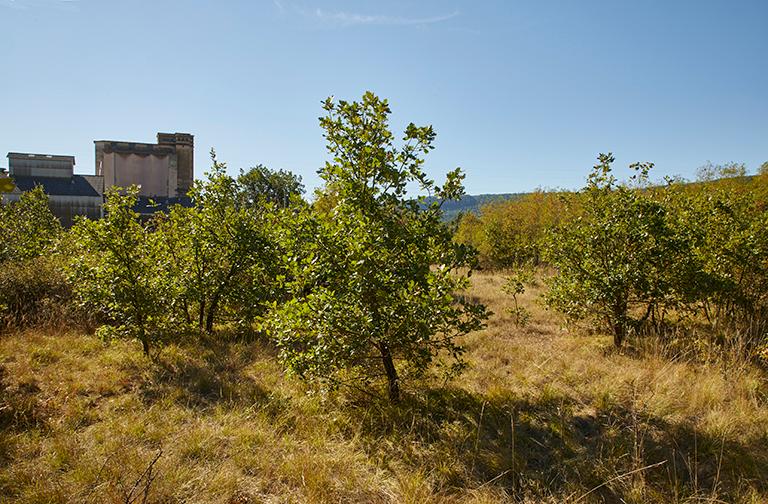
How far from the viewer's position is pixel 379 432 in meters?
4.59

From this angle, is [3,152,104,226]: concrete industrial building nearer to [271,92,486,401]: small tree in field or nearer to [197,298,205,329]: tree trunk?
[197,298,205,329]: tree trunk

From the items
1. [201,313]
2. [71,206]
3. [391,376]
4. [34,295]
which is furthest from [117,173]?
[391,376]

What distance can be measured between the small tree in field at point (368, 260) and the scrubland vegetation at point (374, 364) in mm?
27

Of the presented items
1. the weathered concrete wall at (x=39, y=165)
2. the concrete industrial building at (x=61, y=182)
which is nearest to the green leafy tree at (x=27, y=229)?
the concrete industrial building at (x=61, y=182)

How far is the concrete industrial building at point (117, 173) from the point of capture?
30.1 m

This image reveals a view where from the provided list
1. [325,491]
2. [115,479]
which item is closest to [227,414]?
[115,479]

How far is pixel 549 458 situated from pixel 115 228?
6834 millimetres

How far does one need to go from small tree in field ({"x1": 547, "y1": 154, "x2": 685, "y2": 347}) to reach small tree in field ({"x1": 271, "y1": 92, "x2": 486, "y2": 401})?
363cm

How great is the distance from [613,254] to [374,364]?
4.94 meters

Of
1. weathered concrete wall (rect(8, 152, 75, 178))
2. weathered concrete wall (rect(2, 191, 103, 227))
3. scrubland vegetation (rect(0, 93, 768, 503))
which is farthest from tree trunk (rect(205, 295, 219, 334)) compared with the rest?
weathered concrete wall (rect(8, 152, 75, 178))

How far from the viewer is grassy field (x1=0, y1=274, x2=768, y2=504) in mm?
3568

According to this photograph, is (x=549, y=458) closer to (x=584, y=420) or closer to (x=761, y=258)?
(x=584, y=420)

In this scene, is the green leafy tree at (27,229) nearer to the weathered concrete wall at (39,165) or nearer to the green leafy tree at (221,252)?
the green leafy tree at (221,252)

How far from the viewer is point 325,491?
11.5 feet
